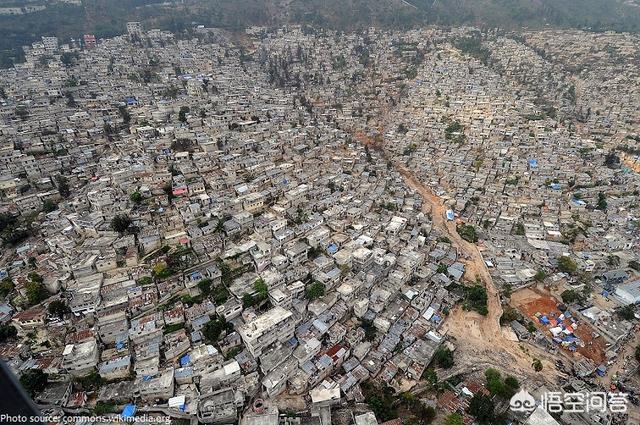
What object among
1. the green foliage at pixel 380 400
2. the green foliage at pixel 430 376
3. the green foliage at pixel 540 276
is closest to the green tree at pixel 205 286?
the green foliage at pixel 380 400

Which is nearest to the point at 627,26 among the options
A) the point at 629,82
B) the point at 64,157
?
the point at 629,82

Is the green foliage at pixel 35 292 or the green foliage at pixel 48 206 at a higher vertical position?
the green foliage at pixel 48 206

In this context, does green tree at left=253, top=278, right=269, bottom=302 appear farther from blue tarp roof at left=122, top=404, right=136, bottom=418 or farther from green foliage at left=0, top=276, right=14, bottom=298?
green foliage at left=0, top=276, right=14, bottom=298

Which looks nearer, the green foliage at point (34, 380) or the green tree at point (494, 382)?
the green foliage at point (34, 380)

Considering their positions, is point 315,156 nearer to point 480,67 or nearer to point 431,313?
point 431,313

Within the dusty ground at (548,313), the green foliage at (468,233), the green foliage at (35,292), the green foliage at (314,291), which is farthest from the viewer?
the green foliage at (468,233)

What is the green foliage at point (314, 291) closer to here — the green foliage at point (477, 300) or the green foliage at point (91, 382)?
the green foliage at point (477, 300)

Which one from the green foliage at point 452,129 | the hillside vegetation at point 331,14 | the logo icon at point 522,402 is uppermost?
the hillside vegetation at point 331,14
